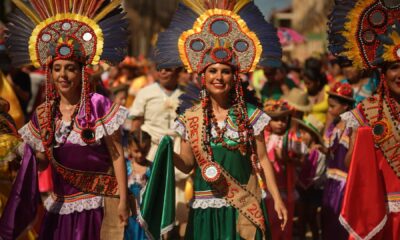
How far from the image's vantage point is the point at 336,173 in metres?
8.29

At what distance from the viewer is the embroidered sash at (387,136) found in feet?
19.9

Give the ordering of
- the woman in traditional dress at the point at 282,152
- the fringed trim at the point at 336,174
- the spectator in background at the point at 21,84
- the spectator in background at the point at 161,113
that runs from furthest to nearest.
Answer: the spectator in background at the point at 21,84, the spectator in background at the point at 161,113, the woman in traditional dress at the point at 282,152, the fringed trim at the point at 336,174

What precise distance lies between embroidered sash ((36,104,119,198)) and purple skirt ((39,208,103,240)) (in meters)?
0.16

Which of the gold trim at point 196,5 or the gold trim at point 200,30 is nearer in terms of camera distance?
the gold trim at point 200,30

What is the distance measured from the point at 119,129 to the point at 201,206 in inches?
34.1

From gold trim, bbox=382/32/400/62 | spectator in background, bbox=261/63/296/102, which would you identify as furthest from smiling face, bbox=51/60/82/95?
spectator in background, bbox=261/63/296/102

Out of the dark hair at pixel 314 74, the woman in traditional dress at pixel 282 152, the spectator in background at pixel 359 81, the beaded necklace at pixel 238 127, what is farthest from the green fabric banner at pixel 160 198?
the dark hair at pixel 314 74

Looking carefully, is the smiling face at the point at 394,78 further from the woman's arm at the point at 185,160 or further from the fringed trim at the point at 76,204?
the fringed trim at the point at 76,204

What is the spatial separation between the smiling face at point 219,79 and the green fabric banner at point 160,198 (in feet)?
1.83

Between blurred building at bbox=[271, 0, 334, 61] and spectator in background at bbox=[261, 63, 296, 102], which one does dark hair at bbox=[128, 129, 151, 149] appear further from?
blurred building at bbox=[271, 0, 334, 61]

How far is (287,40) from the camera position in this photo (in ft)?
52.3

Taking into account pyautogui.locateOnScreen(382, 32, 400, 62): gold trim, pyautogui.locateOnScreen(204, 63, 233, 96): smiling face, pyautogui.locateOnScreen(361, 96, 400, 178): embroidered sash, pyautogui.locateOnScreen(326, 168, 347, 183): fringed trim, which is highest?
pyautogui.locateOnScreen(382, 32, 400, 62): gold trim

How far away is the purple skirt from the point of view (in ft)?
19.5

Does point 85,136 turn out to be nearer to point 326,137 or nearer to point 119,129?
point 119,129
